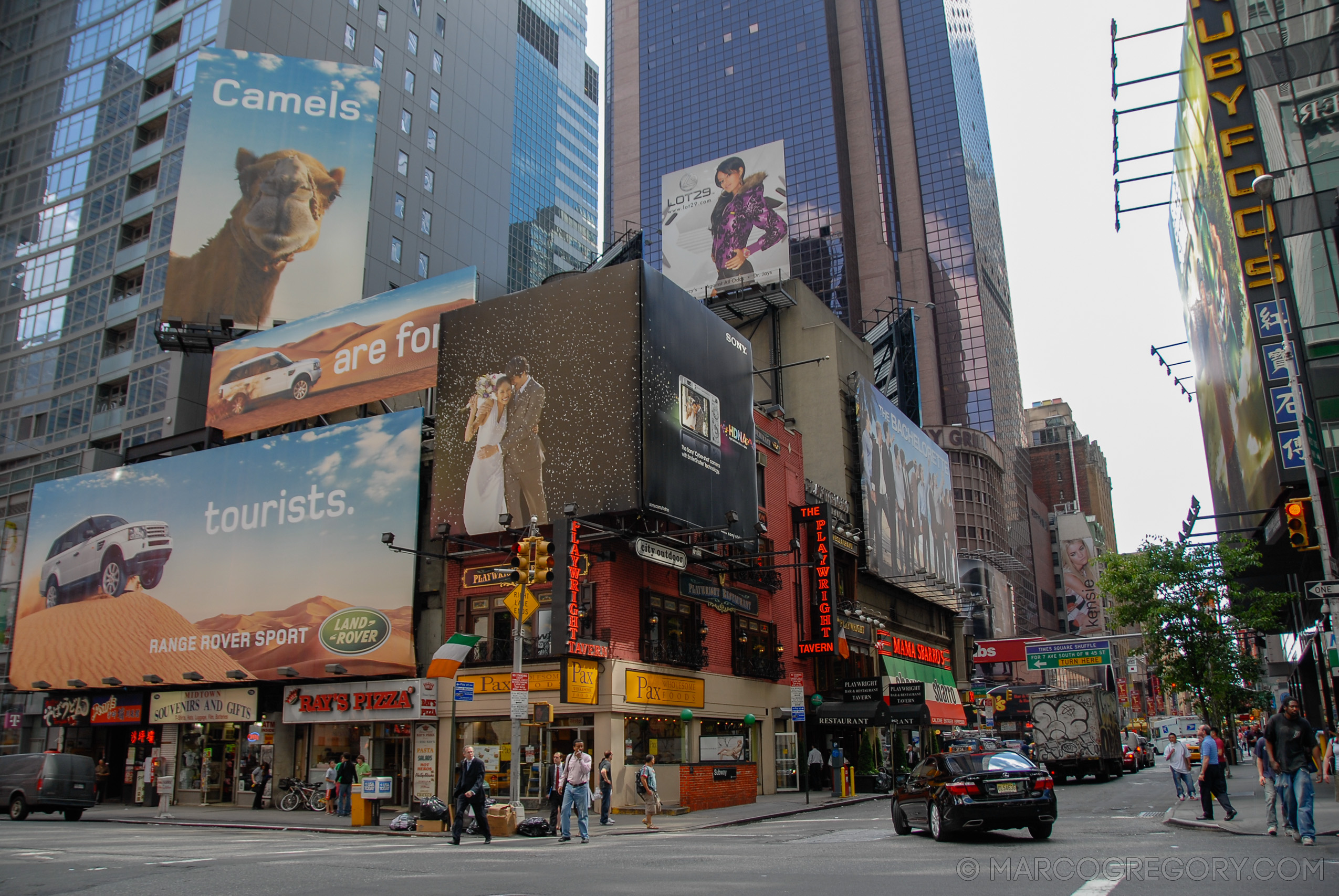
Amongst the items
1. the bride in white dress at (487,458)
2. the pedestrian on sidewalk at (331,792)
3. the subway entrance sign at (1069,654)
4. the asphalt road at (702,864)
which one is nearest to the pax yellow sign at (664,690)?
the bride in white dress at (487,458)

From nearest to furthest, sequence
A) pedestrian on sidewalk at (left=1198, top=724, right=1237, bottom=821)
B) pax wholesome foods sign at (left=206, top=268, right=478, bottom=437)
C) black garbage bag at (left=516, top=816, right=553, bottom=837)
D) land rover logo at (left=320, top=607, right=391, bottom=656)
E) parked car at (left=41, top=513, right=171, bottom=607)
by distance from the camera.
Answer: pedestrian on sidewalk at (left=1198, top=724, right=1237, bottom=821), black garbage bag at (left=516, top=816, right=553, bottom=837), land rover logo at (left=320, top=607, right=391, bottom=656), pax wholesome foods sign at (left=206, top=268, right=478, bottom=437), parked car at (left=41, top=513, right=171, bottom=607)

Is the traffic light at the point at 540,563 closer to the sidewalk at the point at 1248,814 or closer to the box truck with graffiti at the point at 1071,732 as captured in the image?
the sidewalk at the point at 1248,814

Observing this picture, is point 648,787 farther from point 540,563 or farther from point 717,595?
point 717,595

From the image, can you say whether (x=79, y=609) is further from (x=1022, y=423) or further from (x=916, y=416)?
(x=1022, y=423)

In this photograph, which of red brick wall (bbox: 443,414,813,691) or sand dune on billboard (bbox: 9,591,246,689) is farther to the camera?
sand dune on billboard (bbox: 9,591,246,689)

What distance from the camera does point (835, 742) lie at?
147 ft

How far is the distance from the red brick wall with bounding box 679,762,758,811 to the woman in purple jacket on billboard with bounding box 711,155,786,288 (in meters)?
30.9

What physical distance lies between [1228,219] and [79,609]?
48.1 m

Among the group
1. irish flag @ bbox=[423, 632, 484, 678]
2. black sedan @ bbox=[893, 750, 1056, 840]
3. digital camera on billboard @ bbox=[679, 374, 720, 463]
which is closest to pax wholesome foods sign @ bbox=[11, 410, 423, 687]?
irish flag @ bbox=[423, 632, 484, 678]

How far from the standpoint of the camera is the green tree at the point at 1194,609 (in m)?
34.0

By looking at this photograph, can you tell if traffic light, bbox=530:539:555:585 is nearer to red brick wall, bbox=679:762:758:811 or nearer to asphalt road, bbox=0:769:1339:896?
asphalt road, bbox=0:769:1339:896

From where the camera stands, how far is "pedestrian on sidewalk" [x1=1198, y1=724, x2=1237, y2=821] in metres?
19.0

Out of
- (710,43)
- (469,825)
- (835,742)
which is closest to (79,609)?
(469,825)

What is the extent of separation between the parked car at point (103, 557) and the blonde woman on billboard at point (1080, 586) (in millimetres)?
141154
